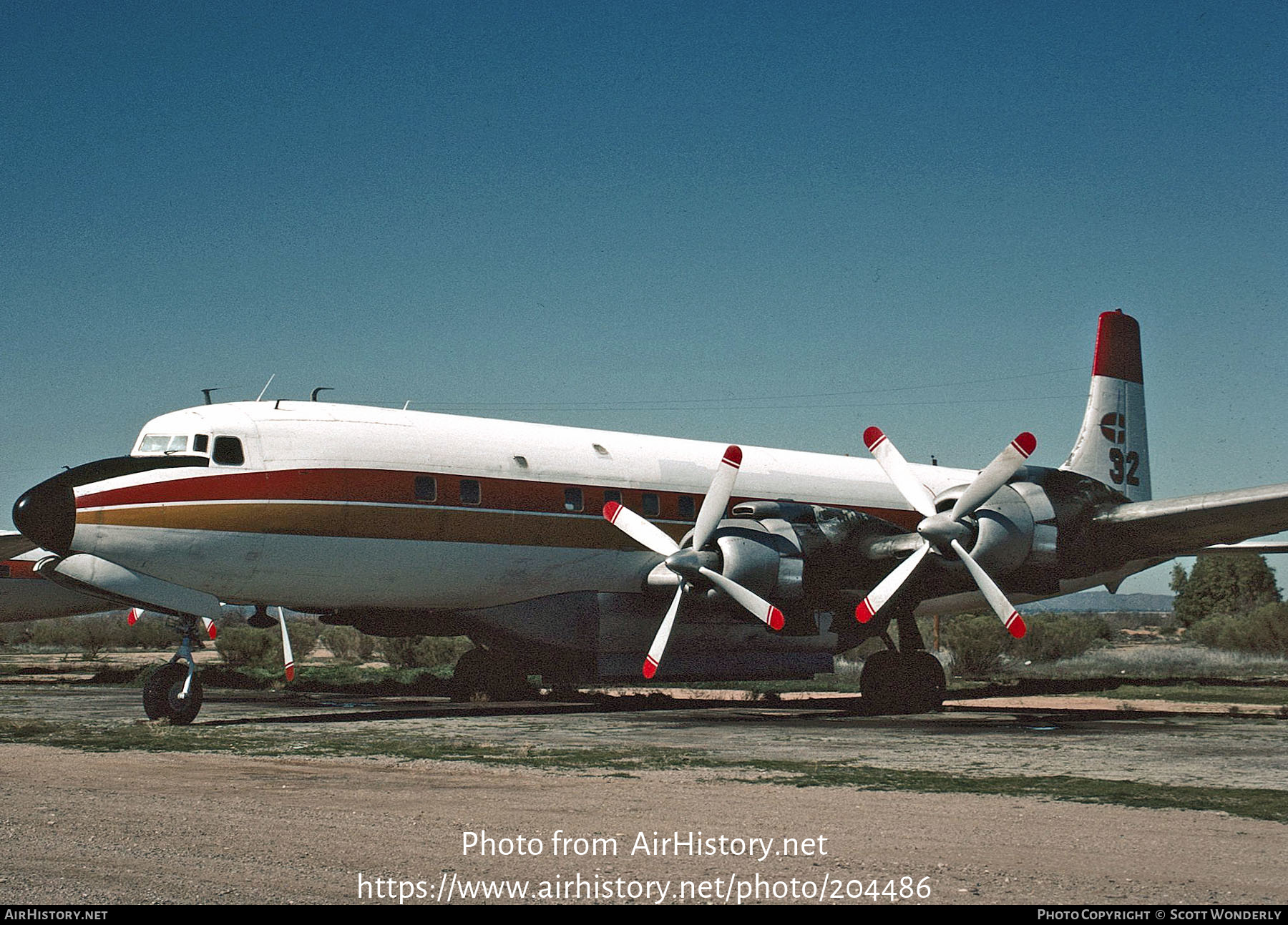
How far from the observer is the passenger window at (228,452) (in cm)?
1864

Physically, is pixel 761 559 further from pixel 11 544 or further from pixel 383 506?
pixel 11 544

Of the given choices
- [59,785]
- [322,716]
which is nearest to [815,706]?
[322,716]

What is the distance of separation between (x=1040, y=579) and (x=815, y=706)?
5885 mm

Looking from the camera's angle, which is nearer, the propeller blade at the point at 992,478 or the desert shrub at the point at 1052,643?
the propeller blade at the point at 992,478

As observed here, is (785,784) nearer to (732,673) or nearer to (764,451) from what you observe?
(732,673)

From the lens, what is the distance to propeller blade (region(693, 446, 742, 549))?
20.0m

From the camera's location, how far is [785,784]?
1168 centimetres

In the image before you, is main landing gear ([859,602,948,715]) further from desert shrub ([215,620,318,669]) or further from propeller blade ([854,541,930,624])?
desert shrub ([215,620,318,669])

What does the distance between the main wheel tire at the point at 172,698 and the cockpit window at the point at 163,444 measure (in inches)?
125

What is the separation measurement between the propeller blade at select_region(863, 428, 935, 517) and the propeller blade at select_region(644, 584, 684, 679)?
4.02 metres

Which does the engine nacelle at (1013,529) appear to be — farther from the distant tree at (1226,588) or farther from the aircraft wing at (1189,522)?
the distant tree at (1226,588)

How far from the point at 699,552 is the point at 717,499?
92 centimetres

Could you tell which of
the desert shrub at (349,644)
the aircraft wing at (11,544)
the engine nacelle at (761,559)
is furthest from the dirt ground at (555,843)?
the desert shrub at (349,644)

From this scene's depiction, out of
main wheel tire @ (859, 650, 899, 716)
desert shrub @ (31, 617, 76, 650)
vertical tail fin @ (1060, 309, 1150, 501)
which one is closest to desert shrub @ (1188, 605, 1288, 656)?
vertical tail fin @ (1060, 309, 1150, 501)
